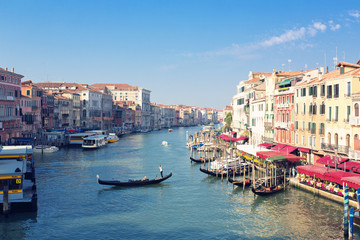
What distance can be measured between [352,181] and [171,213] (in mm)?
10379

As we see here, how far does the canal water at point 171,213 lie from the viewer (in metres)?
17.8

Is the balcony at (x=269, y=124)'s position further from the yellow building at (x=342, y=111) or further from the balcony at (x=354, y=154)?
the balcony at (x=354, y=154)

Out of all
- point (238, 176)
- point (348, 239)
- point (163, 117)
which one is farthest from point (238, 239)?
point (163, 117)

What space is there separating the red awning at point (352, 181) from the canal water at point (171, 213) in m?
1.65

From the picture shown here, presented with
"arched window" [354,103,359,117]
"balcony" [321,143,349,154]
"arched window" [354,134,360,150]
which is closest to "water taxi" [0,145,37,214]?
"balcony" [321,143,349,154]

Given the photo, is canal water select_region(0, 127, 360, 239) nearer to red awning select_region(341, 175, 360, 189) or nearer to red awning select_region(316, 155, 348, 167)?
red awning select_region(341, 175, 360, 189)

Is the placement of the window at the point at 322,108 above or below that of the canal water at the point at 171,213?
above

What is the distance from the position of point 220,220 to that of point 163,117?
14728 cm

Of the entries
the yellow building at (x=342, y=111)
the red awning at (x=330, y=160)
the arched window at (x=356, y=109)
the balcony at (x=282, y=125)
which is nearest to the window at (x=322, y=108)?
the yellow building at (x=342, y=111)

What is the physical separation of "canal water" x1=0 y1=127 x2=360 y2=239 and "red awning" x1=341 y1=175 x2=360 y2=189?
1.65 metres

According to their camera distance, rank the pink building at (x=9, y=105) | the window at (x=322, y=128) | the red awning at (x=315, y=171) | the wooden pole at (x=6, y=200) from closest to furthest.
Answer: the wooden pole at (x=6, y=200)
the red awning at (x=315, y=171)
the window at (x=322, y=128)
the pink building at (x=9, y=105)

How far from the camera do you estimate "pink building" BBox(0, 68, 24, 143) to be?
148 ft

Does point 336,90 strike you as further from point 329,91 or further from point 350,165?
point 350,165

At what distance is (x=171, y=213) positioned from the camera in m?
21.1
